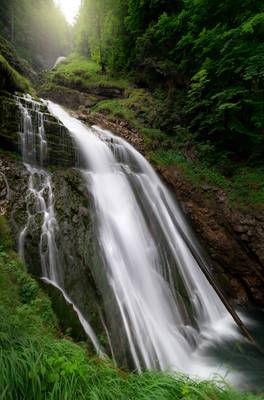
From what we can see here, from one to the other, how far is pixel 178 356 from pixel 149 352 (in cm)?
76

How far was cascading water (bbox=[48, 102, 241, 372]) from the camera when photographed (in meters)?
5.09

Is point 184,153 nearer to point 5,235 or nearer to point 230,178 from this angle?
point 230,178

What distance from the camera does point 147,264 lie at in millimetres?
6594

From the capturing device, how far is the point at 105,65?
19.0m

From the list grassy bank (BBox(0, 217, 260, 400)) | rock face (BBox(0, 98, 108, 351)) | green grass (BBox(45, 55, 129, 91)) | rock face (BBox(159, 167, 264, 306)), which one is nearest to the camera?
grassy bank (BBox(0, 217, 260, 400))

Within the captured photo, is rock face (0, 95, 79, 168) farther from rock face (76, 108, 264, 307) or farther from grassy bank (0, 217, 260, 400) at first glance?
grassy bank (0, 217, 260, 400)

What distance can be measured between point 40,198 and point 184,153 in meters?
7.47


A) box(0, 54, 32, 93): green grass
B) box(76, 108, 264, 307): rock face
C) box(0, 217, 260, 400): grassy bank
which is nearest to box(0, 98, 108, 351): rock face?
box(0, 54, 32, 93): green grass

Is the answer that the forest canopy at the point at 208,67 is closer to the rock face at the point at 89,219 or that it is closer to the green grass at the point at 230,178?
the green grass at the point at 230,178

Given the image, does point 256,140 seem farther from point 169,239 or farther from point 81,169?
point 81,169

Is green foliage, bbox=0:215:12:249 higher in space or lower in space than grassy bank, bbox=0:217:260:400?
higher

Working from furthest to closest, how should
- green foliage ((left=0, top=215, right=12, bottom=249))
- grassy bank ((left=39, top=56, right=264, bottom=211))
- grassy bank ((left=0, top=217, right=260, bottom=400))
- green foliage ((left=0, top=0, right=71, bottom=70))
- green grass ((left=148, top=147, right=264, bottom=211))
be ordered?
green foliage ((left=0, top=0, right=71, bottom=70)) < grassy bank ((left=39, top=56, right=264, bottom=211)) < green grass ((left=148, top=147, right=264, bottom=211)) < green foliage ((left=0, top=215, right=12, bottom=249)) < grassy bank ((left=0, top=217, right=260, bottom=400))

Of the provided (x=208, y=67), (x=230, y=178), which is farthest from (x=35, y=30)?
(x=230, y=178)

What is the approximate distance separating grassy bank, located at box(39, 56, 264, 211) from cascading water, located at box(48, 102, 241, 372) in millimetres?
1776
